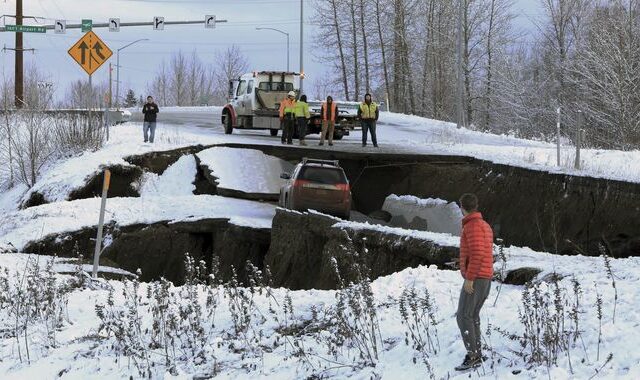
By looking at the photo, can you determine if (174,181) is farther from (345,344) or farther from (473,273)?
(473,273)

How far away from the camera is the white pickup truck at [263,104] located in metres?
33.0

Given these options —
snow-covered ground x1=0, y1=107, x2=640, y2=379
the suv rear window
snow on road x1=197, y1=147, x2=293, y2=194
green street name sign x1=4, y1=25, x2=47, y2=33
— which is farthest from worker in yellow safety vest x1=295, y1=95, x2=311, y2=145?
green street name sign x1=4, y1=25, x2=47, y2=33

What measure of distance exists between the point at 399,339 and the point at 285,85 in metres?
26.2

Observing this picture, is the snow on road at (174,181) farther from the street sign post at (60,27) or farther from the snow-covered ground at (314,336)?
the street sign post at (60,27)

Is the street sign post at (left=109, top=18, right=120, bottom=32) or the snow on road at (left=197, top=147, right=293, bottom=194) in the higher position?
the street sign post at (left=109, top=18, right=120, bottom=32)

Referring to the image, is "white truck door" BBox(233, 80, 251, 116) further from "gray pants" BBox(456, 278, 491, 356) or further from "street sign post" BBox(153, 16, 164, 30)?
"gray pants" BBox(456, 278, 491, 356)

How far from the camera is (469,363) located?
732 cm

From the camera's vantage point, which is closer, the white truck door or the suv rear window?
the suv rear window

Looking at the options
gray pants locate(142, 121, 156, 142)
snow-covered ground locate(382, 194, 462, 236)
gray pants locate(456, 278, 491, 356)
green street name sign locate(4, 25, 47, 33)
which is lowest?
snow-covered ground locate(382, 194, 462, 236)

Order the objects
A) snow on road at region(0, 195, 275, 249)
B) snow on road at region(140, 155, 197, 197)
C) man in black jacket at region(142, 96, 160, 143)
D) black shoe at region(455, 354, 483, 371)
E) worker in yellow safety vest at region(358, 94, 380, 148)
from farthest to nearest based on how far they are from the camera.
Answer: man in black jacket at region(142, 96, 160, 143), worker in yellow safety vest at region(358, 94, 380, 148), snow on road at region(140, 155, 197, 197), snow on road at region(0, 195, 275, 249), black shoe at region(455, 354, 483, 371)

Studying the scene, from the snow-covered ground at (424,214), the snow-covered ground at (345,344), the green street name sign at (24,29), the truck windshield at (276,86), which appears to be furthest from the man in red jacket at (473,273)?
the green street name sign at (24,29)

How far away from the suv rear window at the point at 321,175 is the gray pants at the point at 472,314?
13.1m

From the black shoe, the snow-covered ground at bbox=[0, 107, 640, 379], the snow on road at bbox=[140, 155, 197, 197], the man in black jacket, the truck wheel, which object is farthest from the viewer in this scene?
the truck wheel

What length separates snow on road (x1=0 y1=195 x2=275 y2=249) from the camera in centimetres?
2147
